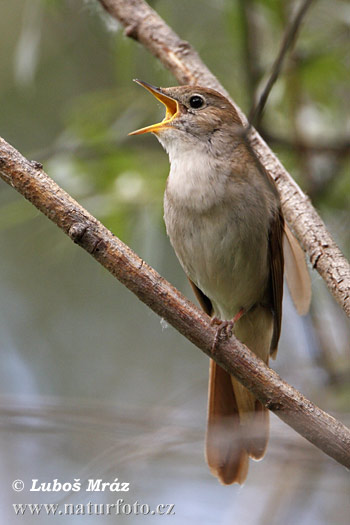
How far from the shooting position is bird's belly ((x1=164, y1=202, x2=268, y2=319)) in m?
3.50

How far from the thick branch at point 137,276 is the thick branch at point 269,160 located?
0.47m

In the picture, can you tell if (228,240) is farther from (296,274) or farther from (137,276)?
(137,276)

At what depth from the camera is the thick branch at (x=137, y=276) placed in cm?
252

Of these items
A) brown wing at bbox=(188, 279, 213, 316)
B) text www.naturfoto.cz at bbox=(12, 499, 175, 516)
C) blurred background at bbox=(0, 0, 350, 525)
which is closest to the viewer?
blurred background at bbox=(0, 0, 350, 525)

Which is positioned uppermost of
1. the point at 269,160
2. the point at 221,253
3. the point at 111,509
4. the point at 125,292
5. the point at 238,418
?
the point at 125,292

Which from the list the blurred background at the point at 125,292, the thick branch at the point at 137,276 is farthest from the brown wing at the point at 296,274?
the thick branch at the point at 137,276

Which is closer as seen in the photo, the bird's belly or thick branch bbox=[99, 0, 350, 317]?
thick branch bbox=[99, 0, 350, 317]

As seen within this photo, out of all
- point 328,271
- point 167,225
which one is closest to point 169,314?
point 328,271

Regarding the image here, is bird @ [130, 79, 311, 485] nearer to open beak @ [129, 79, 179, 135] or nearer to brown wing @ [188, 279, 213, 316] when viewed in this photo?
open beak @ [129, 79, 179, 135]

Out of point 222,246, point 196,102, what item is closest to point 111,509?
point 222,246

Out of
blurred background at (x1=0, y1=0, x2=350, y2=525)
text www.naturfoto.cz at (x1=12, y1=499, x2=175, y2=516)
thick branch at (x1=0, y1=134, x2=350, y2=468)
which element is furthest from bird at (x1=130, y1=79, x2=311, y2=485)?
thick branch at (x1=0, y1=134, x2=350, y2=468)

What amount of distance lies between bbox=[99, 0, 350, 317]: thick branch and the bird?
0.32ft

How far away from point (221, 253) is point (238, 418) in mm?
879

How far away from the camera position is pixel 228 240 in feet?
11.5
